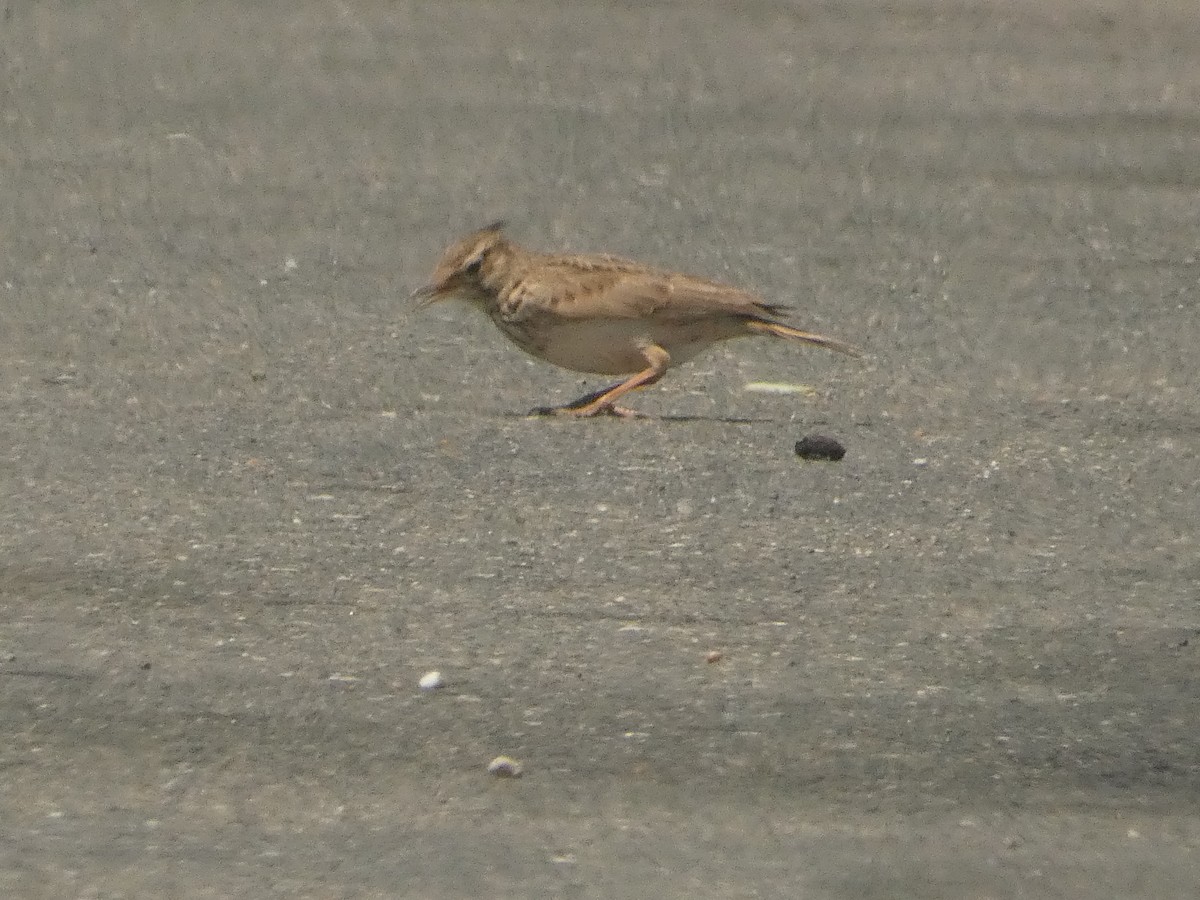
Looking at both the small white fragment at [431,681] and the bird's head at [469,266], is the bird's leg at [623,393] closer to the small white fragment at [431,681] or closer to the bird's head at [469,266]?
the bird's head at [469,266]

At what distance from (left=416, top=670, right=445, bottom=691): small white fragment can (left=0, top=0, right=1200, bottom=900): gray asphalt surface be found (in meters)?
0.05

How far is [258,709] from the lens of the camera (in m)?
5.62

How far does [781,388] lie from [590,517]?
2.03 metres

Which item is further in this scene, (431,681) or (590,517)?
(590,517)

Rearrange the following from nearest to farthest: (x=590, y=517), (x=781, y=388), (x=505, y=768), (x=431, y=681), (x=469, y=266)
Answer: (x=505, y=768), (x=431, y=681), (x=590, y=517), (x=469, y=266), (x=781, y=388)

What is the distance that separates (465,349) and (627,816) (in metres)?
4.44

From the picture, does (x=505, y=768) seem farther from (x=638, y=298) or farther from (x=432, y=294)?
(x=432, y=294)

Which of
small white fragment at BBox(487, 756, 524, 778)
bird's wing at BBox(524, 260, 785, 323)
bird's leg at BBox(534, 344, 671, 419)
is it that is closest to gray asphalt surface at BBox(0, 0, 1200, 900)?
small white fragment at BBox(487, 756, 524, 778)

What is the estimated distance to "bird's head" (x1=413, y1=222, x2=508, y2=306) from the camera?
862 cm

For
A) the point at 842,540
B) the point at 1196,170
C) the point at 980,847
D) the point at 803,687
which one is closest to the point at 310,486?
the point at 842,540

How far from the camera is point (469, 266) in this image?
28.3 feet

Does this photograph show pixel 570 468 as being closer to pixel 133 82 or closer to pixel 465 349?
pixel 465 349

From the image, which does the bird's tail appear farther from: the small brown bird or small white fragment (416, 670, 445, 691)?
small white fragment (416, 670, 445, 691)

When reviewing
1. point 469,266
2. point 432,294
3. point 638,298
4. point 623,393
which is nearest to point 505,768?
point 623,393
